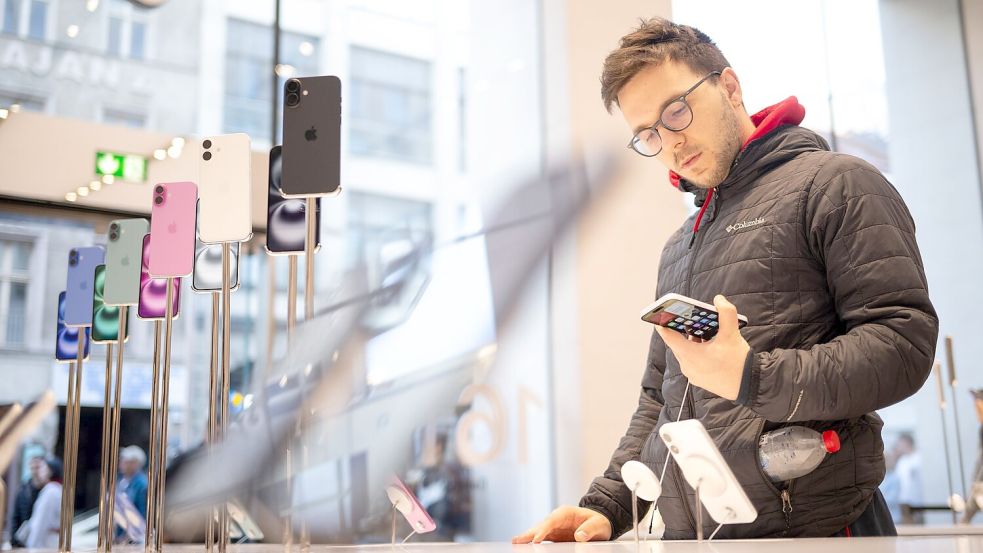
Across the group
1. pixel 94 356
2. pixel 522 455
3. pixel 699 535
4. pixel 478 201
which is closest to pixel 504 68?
pixel 478 201

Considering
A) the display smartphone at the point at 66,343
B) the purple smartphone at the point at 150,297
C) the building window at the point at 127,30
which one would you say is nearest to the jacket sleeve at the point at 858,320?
the purple smartphone at the point at 150,297

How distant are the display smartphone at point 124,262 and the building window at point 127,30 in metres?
3.54

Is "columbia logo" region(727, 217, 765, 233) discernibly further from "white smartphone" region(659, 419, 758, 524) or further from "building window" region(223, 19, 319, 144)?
"building window" region(223, 19, 319, 144)

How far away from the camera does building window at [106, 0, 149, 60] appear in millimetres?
4344

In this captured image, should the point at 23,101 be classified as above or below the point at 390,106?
below

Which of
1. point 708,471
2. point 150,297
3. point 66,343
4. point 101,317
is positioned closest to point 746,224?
point 708,471

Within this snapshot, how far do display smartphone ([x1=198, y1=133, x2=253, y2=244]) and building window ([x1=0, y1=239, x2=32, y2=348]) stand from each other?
352 cm

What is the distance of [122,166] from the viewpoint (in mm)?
3721

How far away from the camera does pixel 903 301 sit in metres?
1.04

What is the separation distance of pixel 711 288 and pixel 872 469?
1.02 feet

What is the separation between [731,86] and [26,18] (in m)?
3.99

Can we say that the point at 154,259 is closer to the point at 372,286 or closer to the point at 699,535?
the point at 699,535

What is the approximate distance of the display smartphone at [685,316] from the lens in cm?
91

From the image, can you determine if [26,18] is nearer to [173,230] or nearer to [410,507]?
[173,230]
